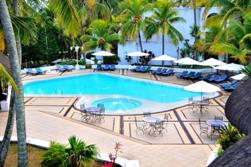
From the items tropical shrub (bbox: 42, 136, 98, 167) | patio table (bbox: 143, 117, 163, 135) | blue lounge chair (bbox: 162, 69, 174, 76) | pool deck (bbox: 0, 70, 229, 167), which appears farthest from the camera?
blue lounge chair (bbox: 162, 69, 174, 76)

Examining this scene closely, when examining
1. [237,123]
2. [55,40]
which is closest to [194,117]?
[237,123]

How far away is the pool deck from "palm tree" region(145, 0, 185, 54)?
12.3m

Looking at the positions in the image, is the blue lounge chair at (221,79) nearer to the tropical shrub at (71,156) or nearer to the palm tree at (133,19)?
the palm tree at (133,19)

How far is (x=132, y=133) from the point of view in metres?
15.6

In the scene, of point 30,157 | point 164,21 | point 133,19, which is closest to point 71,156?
point 30,157

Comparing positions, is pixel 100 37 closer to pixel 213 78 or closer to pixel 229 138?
pixel 213 78

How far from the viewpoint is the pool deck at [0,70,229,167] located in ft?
40.5

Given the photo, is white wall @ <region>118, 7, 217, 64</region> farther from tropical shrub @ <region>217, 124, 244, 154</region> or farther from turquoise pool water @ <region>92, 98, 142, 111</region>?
tropical shrub @ <region>217, 124, 244, 154</region>

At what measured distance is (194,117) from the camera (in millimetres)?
18203

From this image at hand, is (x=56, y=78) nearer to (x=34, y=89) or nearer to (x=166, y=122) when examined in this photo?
(x=34, y=89)

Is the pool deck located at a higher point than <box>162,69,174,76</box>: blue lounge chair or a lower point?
lower

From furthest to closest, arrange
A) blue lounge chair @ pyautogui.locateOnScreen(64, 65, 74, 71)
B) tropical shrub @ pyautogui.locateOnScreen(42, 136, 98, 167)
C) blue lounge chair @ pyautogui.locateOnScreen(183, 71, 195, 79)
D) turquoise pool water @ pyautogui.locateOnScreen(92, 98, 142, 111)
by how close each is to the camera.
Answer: blue lounge chair @ pyautogui.locateOnScreen(64, 65, 74, 71)
blue lounge chair @ pyautogui.locateOnScreen(183, 71, 195, 79)
turquoise pool water @ pyautogui.locateOnScreen(92, 98, 142, 111)
tropical shrub @ pyautogui.locateOnScreen(42, 136, 98, 167)

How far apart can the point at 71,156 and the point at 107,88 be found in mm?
17985

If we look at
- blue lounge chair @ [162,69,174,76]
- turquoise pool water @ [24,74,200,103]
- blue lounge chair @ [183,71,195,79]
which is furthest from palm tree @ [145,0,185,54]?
turquoise pool water @ [24,74,200,103]
